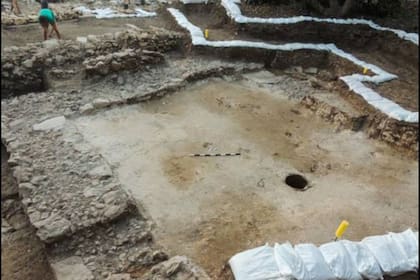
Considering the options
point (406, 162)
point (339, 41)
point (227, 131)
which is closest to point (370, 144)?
point (406, 162)

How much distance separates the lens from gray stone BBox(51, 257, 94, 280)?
5261mm

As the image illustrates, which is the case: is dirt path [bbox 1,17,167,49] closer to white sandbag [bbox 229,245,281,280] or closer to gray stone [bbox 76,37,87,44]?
gray stone [bbox 76,37,87,44]

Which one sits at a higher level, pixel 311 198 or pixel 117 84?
pixel 117 84

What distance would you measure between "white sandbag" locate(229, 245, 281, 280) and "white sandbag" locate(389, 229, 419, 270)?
6.46 feet

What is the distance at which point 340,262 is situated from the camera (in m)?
5.09

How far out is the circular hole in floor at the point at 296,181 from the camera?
739cm

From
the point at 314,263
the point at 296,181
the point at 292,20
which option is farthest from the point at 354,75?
the point at 314,263

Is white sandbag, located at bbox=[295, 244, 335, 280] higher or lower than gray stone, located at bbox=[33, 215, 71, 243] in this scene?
→ higher

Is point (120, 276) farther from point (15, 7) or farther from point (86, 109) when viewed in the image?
point (15, 7)

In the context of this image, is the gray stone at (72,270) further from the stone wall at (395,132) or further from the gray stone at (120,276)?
the stone wall at (395,132)

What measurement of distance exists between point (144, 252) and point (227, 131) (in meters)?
3.73

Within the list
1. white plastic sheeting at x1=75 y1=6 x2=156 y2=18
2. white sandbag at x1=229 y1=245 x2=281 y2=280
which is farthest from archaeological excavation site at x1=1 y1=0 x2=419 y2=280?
white plastic sheeting at x1=75 y1=6 x2=156 y2=18

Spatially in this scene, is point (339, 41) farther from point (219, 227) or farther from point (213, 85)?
point (219, 227)

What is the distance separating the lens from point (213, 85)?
34.2 ft
